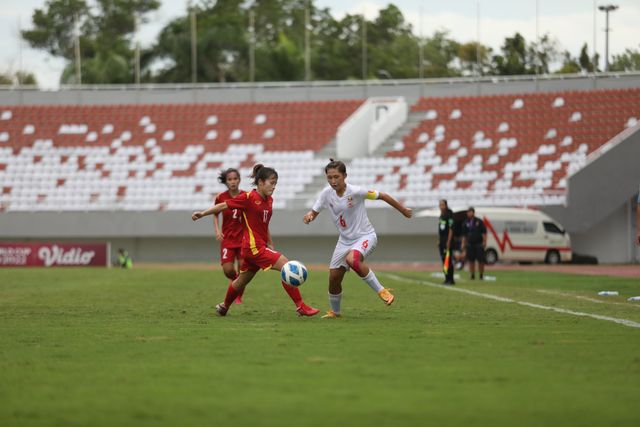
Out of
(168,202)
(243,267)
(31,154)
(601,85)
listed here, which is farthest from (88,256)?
(243,267)

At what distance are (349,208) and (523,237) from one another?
1245 inches

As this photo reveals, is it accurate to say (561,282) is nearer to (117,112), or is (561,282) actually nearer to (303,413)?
(303,413)

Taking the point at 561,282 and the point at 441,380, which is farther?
the point at 561,282

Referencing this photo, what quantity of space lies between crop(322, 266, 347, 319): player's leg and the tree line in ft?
163

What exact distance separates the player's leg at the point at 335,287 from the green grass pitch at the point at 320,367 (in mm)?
320

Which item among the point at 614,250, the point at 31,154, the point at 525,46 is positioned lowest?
the point at 614,250

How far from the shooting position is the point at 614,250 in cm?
4669

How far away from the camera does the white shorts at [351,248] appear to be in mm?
13797

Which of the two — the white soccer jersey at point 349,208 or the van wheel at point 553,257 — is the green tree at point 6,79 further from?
the white soccer jersey at point 349,208

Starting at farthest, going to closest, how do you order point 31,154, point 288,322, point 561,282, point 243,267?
1. point 31,154
2. point 561,282
3. point 243,267
4. point 288,322

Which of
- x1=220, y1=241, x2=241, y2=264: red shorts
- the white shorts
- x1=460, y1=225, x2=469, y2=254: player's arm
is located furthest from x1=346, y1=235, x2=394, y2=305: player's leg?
x1=460, y1=225, x2=469, y2=254: player's arm

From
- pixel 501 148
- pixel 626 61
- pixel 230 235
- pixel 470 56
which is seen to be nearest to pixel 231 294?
pixel 230 235

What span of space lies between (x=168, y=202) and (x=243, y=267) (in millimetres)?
36570

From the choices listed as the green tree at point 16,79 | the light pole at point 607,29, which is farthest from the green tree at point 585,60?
the green tree at point 16,79
